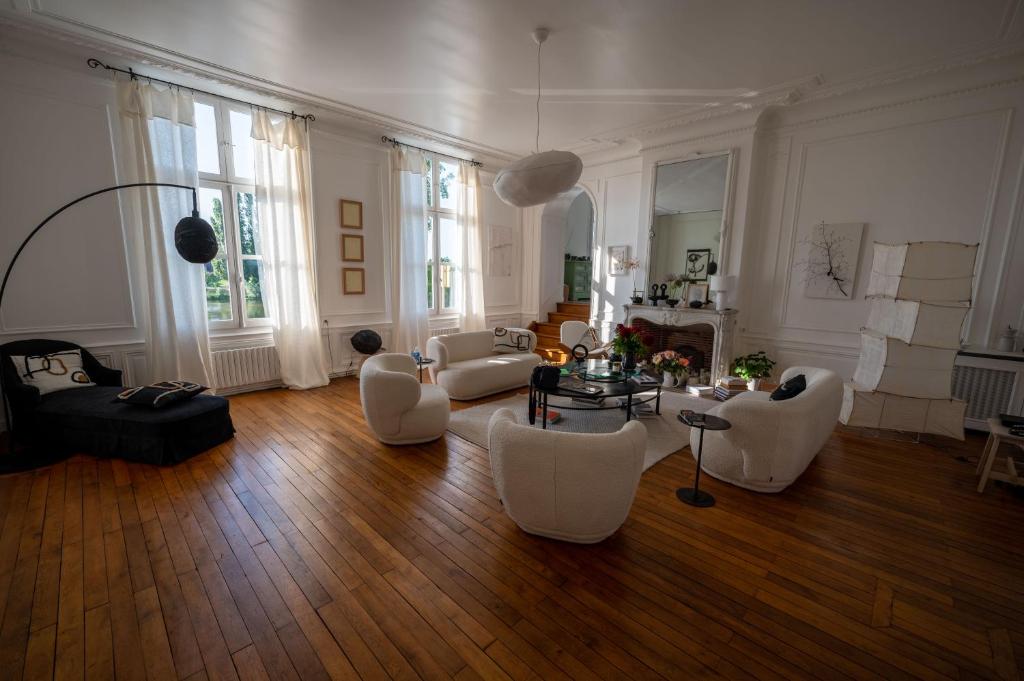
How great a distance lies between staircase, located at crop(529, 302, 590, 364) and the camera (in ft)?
25.5

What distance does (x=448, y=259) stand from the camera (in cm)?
707

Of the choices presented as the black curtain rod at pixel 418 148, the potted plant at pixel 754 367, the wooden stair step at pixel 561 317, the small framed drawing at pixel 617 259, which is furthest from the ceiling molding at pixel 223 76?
the potted plant at pixel 754 367

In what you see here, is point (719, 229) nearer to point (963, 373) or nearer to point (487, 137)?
point (963, 373)

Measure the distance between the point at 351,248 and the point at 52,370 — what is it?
325 centimetres

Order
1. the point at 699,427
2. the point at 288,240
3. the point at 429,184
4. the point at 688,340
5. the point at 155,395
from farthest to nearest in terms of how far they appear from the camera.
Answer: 1. the point at 429,184
2. the point at 688,340
3. the point at 288,240
4. the point at 155,395
5. the point at 699,427

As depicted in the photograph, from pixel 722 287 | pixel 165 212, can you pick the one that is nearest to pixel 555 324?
pixel 722 287

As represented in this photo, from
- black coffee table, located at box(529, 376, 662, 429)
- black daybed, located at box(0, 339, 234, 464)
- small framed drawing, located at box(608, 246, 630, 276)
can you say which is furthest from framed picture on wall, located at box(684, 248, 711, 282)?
black daybed, located at box(0, 339, 234, 464)

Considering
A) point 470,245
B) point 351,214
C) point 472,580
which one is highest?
point 351,214

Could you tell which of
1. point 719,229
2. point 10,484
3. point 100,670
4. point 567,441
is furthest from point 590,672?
point 719,229

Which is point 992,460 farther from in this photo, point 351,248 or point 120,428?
point 351,248

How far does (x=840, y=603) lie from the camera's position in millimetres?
1964

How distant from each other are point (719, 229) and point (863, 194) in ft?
4.96

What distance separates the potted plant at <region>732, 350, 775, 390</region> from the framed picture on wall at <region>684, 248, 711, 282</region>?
1.23 m

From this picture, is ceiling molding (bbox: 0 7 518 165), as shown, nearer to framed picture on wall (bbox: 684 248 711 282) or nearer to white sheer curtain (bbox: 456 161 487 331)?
white sheer curtain (bbox: 456 161 487 331)
